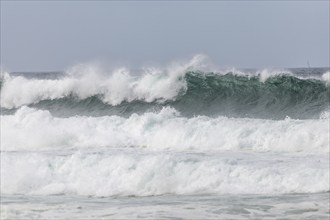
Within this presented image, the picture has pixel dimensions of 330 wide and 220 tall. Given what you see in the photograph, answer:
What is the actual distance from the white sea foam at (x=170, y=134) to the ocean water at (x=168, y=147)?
3cm

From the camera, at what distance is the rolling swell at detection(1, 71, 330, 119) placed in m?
20.6

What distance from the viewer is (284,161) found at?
13.0 m

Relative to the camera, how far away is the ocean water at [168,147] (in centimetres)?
1027

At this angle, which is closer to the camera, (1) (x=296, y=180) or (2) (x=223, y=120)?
(1) (x=296, y=180)

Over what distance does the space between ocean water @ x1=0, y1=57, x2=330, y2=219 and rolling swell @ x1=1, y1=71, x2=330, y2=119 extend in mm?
40

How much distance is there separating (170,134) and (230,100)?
17.6 ft

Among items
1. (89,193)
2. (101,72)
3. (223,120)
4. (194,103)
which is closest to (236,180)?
(89,193)

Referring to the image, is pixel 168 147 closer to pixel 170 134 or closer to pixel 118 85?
pixel 170 134

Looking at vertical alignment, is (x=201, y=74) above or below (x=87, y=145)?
above

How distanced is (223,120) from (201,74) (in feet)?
23.2

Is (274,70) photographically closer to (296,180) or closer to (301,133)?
(301,133)

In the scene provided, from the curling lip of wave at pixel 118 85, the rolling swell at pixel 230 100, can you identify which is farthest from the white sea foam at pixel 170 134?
the curling lip of wave at pixel 118 85

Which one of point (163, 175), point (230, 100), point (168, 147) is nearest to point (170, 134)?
point (168, 147)

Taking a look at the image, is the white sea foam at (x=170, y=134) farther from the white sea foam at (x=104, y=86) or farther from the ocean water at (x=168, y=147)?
the white sea foam at (x=104, y=86)
